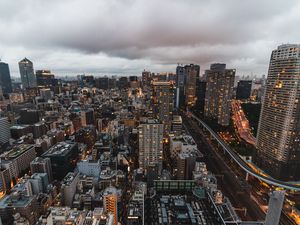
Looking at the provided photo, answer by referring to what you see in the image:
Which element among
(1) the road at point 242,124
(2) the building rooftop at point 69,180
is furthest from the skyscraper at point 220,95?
(2) the building rooftop at point 69,180

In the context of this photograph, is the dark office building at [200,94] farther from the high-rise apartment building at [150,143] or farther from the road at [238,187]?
the high-rise apartment building at [150,143]

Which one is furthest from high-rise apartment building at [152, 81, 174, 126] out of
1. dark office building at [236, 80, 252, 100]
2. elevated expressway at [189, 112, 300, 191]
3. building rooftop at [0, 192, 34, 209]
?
dark office building at [236, 80, 252, 100]

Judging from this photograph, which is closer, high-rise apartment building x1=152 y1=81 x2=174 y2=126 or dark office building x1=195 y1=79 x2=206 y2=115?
high-rise apartment building x1=152 y1=81 x2=174 y2=126

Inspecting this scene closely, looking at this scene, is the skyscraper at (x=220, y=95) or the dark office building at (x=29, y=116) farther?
the dark office building at (x=29, y=116)

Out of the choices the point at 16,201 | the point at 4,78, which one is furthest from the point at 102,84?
the point at 16,201

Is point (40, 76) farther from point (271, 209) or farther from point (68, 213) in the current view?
point (271, 209)

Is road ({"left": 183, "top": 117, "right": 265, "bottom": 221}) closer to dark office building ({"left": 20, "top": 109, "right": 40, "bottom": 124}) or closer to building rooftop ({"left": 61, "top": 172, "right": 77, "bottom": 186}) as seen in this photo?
building rooftop ({"left": 61, "top": 172, "right": 77, "bottom": 186})

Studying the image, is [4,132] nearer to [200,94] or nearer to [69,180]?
[69,180]
